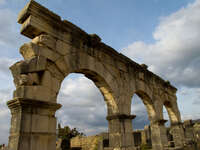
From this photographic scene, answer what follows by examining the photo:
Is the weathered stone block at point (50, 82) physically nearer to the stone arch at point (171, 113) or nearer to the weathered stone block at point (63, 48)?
the weathered stone block at point (63, 48)

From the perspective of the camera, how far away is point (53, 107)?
430cm

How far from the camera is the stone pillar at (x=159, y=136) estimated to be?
870 centimetres

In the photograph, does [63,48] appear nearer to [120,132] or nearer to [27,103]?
[27,103]

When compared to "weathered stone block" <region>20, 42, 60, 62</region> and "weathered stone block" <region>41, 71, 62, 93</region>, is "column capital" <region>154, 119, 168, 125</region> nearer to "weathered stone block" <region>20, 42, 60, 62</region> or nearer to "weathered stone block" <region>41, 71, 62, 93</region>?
"weathered stone block" <region>41, 71, 62, 93</region>

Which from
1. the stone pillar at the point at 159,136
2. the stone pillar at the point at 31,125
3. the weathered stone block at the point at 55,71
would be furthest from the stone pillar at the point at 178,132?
the stone pillar at the point at 31,125

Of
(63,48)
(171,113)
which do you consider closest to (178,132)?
(171,113)

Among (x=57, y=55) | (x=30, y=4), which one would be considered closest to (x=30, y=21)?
(x=30, y=4)

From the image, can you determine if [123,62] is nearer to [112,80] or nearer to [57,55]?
[112,80]

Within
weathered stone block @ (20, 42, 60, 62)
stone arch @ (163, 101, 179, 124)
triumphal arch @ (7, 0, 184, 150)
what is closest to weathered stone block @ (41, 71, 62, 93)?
triumphal arch @ (7, 0, 184, 150)

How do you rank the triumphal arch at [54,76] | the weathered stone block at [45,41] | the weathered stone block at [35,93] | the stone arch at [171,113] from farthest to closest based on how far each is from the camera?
the stone arch at [171,113]
the weathered stone block at [45,41]
the weathered stone block at [35,93]
the triumphal arch at [54,76]

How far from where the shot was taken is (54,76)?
187 inches

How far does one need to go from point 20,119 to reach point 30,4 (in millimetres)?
2718

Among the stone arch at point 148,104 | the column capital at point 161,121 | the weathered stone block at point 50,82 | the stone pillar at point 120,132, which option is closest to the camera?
the weathered stone block at point 50,82

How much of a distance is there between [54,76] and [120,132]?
10.3 ft
